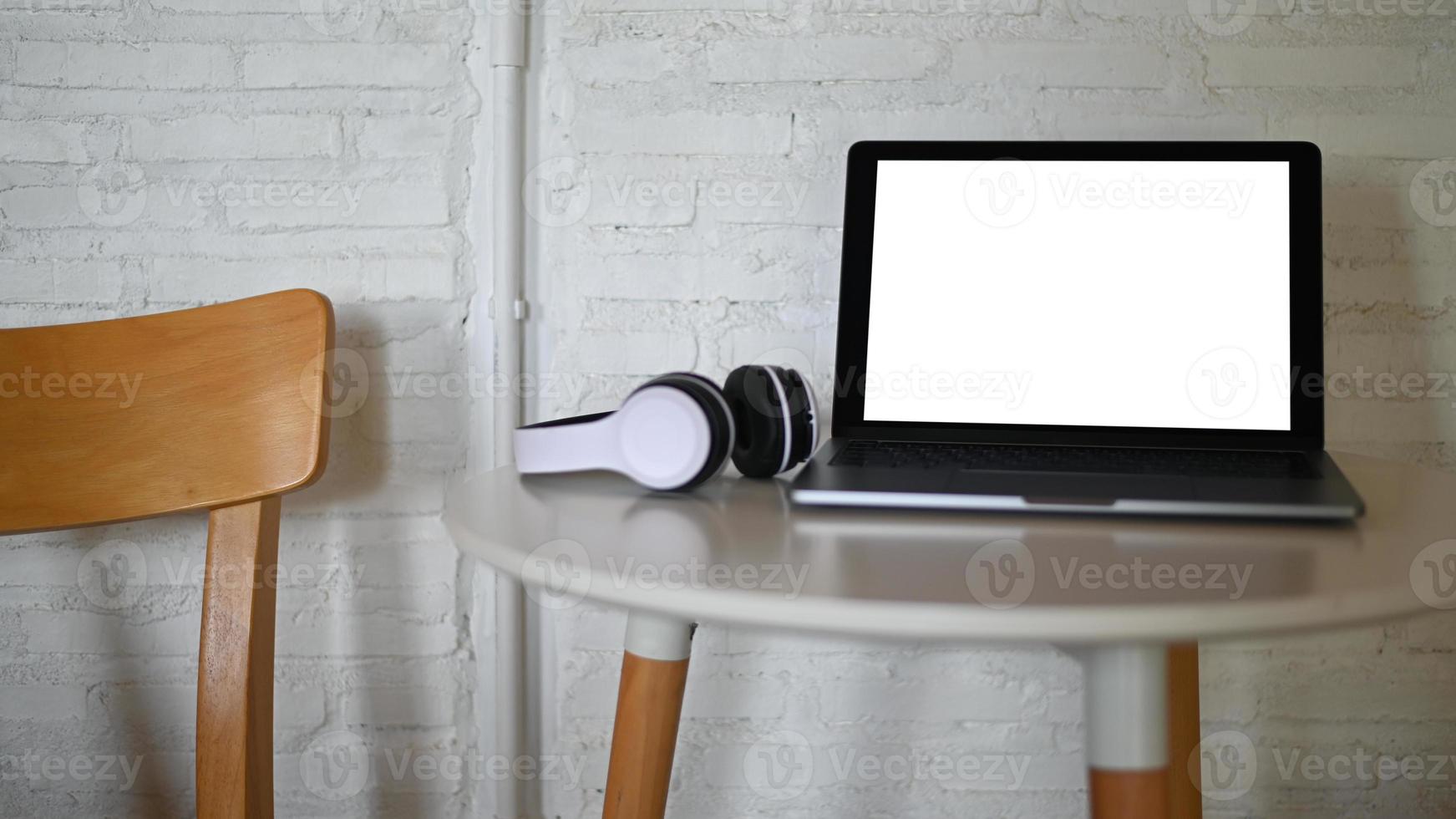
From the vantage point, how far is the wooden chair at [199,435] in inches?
32.6

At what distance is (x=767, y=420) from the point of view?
2.41 feet

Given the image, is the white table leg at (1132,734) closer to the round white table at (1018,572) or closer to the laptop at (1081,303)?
the round white table at (1018,572)

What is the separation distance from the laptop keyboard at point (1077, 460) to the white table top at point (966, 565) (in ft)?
0.24

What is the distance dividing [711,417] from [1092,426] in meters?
0.34

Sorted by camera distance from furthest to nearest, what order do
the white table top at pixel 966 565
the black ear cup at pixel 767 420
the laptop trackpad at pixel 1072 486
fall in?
the black ear cup at pixel 767 420 < the laptop trackpad at pixel 1072 486 < the white table top at pixel 966 565

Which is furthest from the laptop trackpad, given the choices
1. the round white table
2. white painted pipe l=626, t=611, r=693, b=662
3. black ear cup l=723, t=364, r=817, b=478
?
white painted pipe l=626, t=611, r=693, b=662

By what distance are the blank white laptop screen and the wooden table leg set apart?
0.26 meters

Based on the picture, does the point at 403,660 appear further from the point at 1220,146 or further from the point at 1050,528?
the point at 1220,146

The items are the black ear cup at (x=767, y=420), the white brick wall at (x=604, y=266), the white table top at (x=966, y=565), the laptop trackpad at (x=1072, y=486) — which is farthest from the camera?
the white brick wall at (x=604, y=266)

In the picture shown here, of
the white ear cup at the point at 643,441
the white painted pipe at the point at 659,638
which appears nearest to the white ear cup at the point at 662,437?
the white ear cup at the point at 643,441

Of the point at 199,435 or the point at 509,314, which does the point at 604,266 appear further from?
the point at 199,435

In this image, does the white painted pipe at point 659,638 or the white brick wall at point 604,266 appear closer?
the white painted pipe at point 659,638

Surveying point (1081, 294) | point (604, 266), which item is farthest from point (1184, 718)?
point (604, 266)

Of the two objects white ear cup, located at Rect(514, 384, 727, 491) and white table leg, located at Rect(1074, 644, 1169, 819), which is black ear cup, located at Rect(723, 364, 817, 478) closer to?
white ear cup, located at Rect(514, 384, 727, 491)
